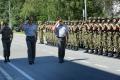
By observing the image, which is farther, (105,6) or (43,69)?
(105,6)

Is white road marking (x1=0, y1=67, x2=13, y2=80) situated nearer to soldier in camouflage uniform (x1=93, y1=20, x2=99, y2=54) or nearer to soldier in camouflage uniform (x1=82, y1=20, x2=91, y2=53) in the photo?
soldier in camouflage uniform (x1=93, y1=20, x2=99, y2=54)

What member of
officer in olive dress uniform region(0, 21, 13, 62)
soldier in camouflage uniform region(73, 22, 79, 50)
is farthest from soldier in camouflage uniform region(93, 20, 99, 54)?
officer in olive dress uniform region(0, 21, 13, 62)

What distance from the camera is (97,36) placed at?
21.9m

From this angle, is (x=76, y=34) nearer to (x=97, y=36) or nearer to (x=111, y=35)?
(x=97, y=36)

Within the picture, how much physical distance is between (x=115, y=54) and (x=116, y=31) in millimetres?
1126

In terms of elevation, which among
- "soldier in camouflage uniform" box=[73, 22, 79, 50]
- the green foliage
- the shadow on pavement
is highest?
the green foliage

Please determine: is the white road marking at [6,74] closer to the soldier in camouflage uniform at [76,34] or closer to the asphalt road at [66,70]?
the asphalt road at [66,70]

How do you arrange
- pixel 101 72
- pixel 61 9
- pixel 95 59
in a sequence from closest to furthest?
pixel 101 72
pixel 95 59
pixel 61 9

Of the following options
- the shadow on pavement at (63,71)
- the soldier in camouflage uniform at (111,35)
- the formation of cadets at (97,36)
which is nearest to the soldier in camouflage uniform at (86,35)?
the formation of cadets at (97,36)

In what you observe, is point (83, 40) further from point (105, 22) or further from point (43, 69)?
point (43, 69)

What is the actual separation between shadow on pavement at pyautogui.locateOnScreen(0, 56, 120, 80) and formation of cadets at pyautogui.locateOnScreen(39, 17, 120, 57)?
8.09 feet

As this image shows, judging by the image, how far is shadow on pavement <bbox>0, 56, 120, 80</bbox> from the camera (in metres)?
14.1

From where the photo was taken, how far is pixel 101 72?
15.3m

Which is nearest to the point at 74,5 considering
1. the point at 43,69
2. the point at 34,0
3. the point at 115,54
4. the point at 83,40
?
the point at 34,0
